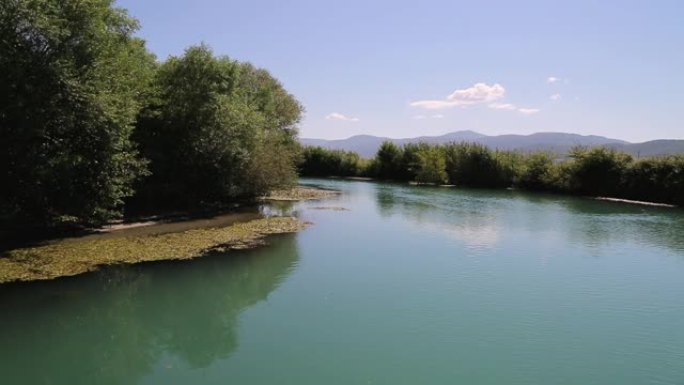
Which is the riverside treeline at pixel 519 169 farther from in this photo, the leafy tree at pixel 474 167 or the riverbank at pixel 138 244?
the riverbank at pixel 138 244

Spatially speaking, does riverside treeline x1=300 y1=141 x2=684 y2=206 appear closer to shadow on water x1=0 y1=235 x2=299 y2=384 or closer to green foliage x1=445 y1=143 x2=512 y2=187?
green foliage x1=445 y1=143 x2=512 y2=187

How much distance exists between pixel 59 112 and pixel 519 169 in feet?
170

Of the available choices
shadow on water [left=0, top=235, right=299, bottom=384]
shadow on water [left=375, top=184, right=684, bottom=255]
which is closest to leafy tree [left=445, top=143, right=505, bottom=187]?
shadow on water [left=375, top=184, right=684, bottom=255]

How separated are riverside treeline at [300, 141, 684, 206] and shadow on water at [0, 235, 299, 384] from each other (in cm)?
3821

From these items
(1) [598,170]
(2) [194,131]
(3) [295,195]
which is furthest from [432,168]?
(2) [194,131]

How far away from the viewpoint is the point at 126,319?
1353 centimetres

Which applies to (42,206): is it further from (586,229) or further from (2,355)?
(586,229)

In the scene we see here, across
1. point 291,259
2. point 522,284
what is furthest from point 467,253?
point 291,259

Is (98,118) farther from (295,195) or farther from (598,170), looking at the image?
(598,170)

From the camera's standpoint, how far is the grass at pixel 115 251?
652 inches

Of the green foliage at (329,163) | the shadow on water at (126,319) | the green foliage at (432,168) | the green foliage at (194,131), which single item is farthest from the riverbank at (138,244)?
the green foliage at (329,163)

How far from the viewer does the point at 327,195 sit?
47844 mm

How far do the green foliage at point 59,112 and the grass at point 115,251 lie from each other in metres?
1.93

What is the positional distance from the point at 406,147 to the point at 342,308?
60830 mm
